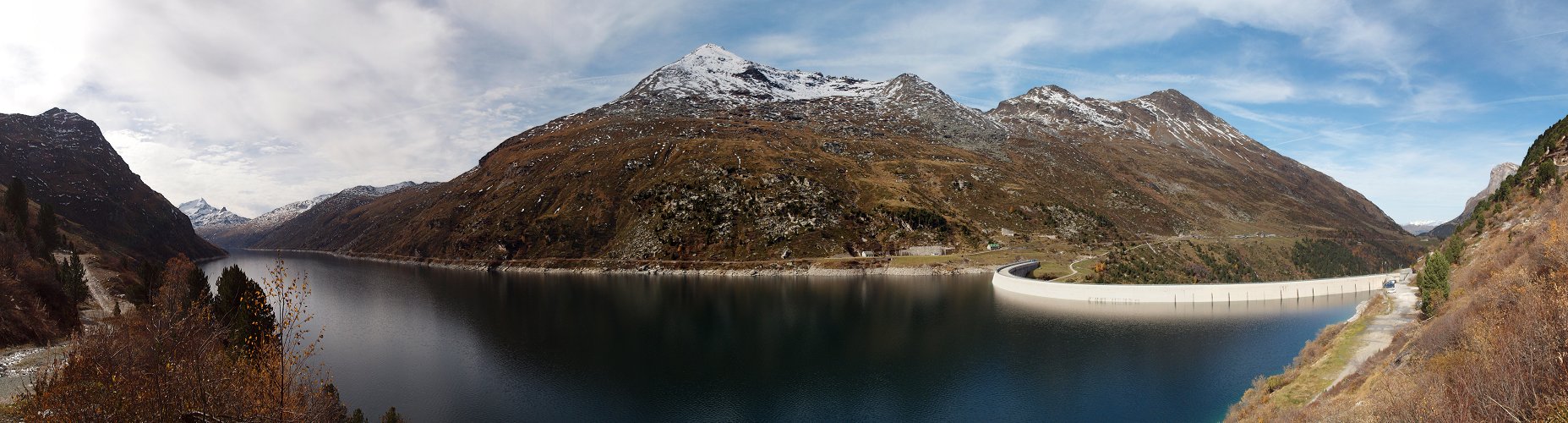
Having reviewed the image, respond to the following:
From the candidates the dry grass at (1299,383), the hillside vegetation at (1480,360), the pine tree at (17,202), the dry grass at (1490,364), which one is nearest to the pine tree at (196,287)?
the pine tree at (17,202)

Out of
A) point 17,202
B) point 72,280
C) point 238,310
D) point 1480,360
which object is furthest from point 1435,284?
point 17,202

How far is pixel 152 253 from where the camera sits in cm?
15512

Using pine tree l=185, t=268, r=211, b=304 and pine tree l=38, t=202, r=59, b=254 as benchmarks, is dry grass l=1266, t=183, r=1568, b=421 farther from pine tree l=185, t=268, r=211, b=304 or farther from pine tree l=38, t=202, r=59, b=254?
pine tree l=38, t=202, r=59, b=254

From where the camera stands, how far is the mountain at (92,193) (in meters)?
152

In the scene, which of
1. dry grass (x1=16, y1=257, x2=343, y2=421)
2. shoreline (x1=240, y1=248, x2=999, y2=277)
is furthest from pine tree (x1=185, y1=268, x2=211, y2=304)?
shoreline (x1=240, y1=248, x2=999, y2=277)

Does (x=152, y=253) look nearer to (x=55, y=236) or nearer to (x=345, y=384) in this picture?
(x=55, y=236)

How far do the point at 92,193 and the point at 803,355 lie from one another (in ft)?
728

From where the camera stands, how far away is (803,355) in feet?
197

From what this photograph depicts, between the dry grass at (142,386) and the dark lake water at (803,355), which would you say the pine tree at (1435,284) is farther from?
the dry grass at (142,386)

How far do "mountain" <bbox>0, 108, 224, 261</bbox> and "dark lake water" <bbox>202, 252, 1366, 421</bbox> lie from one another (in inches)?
4094

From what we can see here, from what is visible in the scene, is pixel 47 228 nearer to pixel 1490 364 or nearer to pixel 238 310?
pixel 238 310

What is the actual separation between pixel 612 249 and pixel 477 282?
37209 millimetres

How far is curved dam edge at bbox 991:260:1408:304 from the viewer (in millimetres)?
99250

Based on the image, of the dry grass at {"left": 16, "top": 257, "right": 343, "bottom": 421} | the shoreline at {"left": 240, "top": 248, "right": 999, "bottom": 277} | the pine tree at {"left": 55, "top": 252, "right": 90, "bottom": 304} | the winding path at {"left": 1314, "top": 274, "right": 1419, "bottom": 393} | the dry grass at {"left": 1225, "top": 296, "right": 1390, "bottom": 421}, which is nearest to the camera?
the dry grass at {"left": 16, "top": 257, "right": 343, "bottom": 421}
